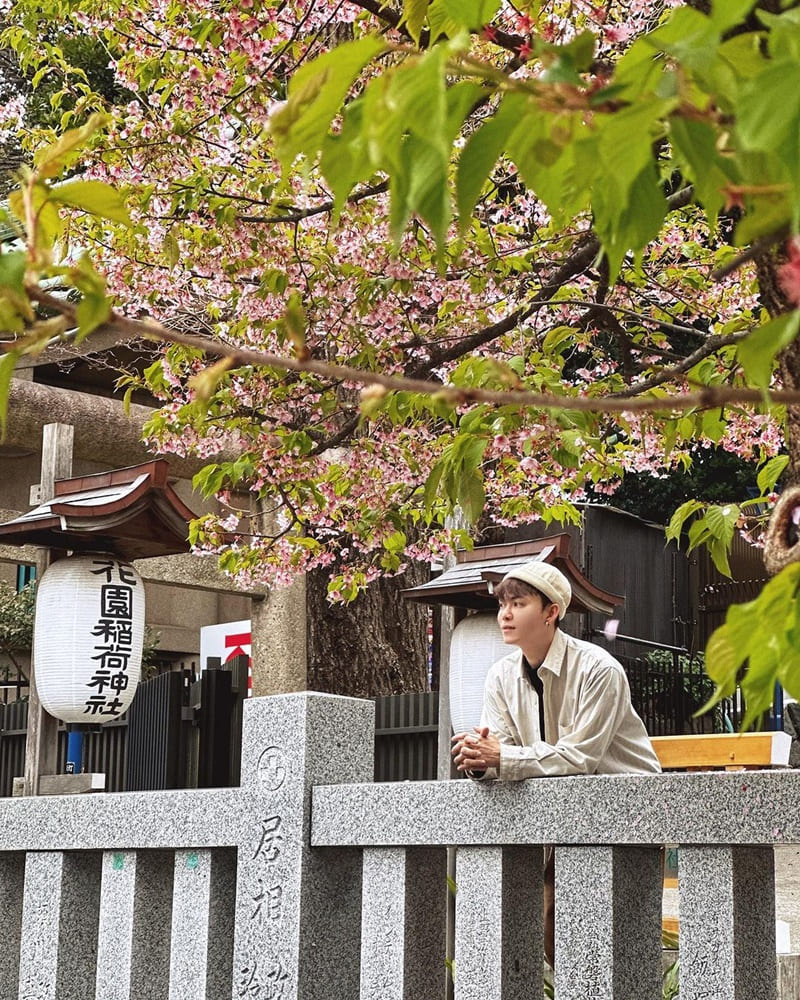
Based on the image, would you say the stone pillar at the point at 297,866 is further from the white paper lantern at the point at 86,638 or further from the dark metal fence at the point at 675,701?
A: the dark metal fence at the point at 675,701

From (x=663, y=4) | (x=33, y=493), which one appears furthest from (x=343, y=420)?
(x=663, y=4)

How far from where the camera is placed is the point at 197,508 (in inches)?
514

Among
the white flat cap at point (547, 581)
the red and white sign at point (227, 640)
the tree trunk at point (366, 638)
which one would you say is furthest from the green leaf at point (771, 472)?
the red and white sign at point (227, 640)

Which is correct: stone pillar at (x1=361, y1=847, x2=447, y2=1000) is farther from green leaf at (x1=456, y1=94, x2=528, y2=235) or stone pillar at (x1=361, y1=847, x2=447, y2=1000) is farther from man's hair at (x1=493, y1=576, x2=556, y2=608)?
green leaf at (x1=456, y1=94, x2=528, y2=235)

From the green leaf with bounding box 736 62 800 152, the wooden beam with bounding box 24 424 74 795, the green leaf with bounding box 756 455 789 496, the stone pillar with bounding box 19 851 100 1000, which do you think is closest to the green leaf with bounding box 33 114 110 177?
the green leaf with bounding box 736 62 800 152

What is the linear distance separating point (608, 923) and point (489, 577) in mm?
3167

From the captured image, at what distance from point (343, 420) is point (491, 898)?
15.4 feet

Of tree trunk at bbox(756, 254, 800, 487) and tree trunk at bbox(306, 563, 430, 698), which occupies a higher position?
tree trunk at bbox(306, 563, 430, 698)

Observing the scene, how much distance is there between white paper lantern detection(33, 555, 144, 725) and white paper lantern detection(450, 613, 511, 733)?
62.9 inches

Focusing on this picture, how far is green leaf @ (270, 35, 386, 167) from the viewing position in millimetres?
1219

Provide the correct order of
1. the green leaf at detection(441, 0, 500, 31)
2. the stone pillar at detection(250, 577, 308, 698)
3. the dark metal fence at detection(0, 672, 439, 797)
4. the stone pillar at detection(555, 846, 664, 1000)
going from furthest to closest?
the dark metal fence at detection(0, 672, 439, 797)
the stone pillar at detection(250, 577, 308, 698)
the stone pillar at detection(555, 846, 664, 1000)
the green leaf at detection(441, 0, 500, 31)

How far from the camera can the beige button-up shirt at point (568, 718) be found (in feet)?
10.9

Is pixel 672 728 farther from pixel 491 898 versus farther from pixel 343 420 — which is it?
pixel 491 898

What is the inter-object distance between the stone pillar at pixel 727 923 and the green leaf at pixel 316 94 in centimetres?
200
